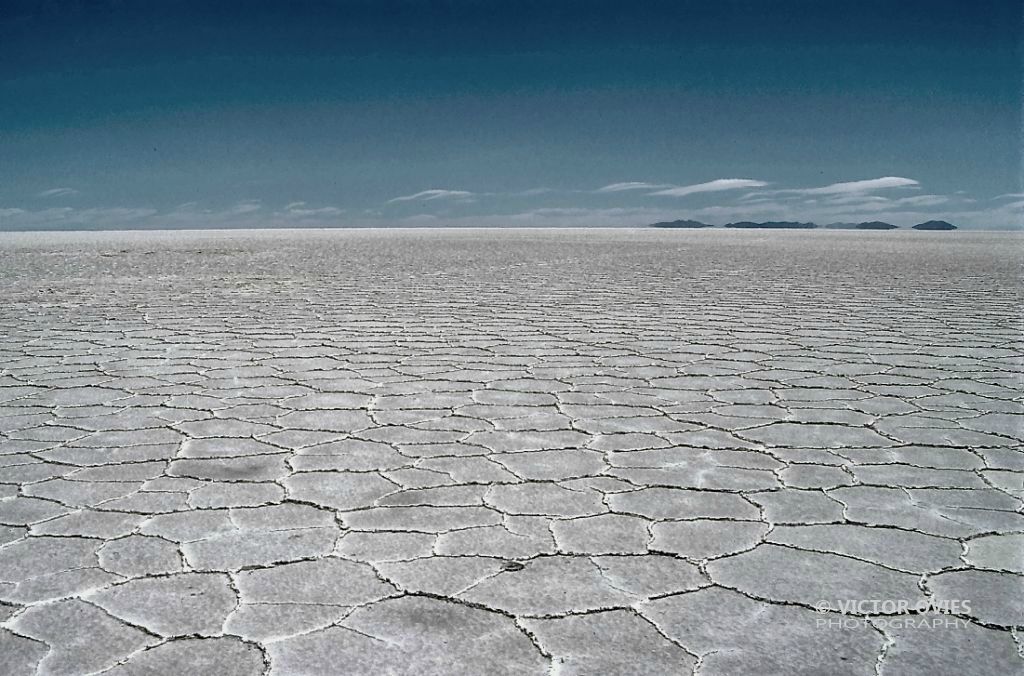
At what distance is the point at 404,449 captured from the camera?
2684 mm

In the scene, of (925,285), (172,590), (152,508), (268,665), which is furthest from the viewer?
(925,285)

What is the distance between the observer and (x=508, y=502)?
2199 mm

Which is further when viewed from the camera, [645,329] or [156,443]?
[645,329]

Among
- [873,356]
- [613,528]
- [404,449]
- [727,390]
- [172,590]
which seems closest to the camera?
[172,590]

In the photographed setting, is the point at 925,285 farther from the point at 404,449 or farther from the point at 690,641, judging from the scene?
the point at 690,641

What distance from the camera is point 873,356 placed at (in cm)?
433

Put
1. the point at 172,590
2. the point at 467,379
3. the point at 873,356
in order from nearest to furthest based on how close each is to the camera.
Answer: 1. the point at 172,590
2. the point at 467,379
3. the point at 873,356

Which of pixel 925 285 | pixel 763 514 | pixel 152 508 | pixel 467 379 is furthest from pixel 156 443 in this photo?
pixel 925 285

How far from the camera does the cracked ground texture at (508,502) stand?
1.52 meters

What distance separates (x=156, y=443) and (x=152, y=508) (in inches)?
25.3

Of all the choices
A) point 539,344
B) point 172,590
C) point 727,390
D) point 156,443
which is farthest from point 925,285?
point 172,590

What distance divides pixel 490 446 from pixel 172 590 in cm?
119

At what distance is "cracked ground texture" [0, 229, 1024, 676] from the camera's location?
1.52m

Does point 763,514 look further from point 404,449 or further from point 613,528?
point 404,449
